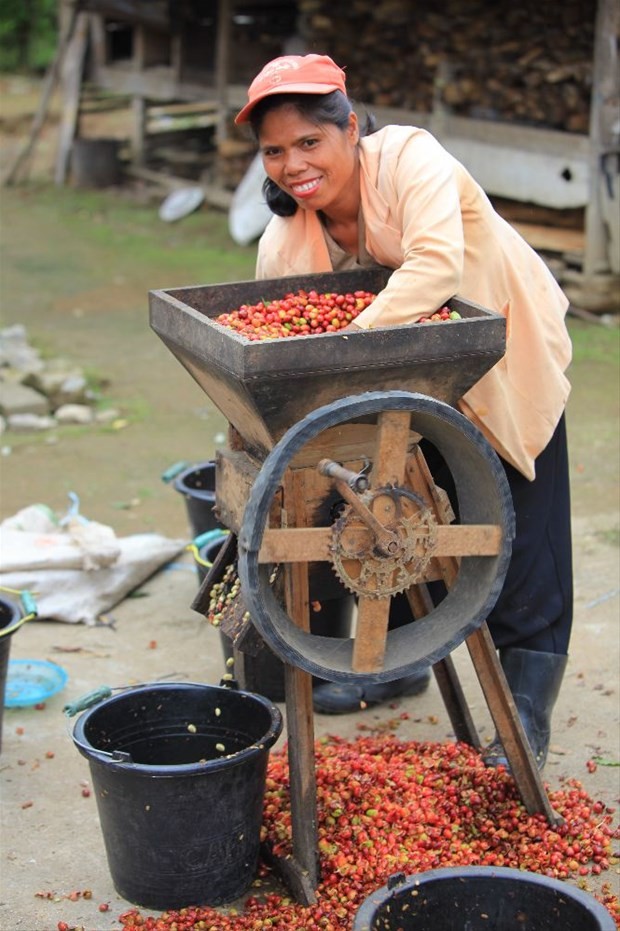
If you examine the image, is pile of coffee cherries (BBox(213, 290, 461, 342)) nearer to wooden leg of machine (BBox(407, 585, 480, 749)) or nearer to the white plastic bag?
wooden leg of machine (BBox(407, 585, 480, 749))

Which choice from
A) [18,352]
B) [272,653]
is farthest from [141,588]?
[18,352]

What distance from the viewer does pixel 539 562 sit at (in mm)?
3332

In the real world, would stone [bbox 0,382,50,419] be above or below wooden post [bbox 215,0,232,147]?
below

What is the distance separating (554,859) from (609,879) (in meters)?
0.13

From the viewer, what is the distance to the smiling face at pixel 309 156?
286 cm

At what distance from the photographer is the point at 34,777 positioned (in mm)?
3590

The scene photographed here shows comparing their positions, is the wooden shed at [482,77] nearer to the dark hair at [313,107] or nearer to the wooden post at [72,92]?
the wooden post at [72,92]

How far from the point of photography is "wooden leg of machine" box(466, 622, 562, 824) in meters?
2.99

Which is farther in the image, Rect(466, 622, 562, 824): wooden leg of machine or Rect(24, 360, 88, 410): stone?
Rect(24, 360, 88, 410): stone

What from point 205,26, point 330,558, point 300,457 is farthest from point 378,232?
point 205,26

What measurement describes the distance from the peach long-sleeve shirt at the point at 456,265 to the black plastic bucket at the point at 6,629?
3.84ft

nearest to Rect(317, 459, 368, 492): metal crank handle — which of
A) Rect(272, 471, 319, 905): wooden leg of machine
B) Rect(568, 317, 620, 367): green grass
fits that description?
Rect(272, 471, 319, 905): wooden leg of machine

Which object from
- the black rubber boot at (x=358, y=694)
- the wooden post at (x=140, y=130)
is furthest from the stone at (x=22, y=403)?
the wooden post at (x=140, y=130)

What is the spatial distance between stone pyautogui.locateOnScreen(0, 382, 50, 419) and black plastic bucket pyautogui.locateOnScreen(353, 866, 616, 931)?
5.24 metres
